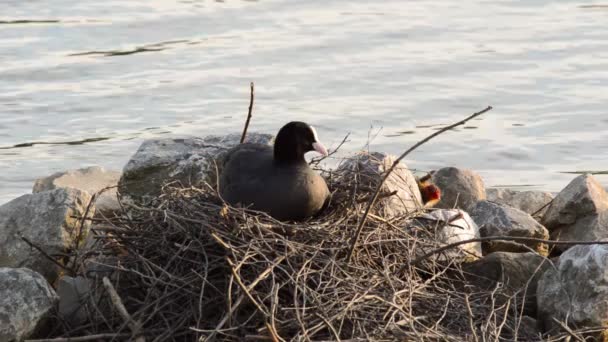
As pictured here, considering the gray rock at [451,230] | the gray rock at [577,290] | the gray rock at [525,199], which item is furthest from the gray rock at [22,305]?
the gray rock at [525,199]

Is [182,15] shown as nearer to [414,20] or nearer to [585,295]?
[414,20]

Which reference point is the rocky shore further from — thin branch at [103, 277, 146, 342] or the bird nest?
thin branch at [103, 277, 146, 342]

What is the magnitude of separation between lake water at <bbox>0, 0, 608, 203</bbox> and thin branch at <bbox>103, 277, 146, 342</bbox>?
14.3ft

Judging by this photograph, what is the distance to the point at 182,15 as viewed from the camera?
13.7 metres

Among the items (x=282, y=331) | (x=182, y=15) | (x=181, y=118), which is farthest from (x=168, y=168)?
(x=182, y=15)

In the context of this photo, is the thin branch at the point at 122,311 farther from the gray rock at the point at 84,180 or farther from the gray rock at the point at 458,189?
the gray rock at the point at 458,189

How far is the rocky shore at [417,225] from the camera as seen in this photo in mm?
5816

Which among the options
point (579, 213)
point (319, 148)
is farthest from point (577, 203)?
point (319, 148)

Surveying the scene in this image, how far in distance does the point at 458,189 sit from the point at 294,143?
7.33ft

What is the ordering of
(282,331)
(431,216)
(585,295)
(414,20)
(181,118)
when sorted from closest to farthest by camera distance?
(282,331), (585,295), (431,216), (181,118), (414,20)

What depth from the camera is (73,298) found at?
19.4ft

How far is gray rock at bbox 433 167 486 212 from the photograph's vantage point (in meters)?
7.79

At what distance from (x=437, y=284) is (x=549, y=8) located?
8.60 metres

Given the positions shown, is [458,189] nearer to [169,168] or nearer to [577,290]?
[169,168]
